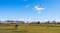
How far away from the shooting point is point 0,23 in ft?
A: 201
